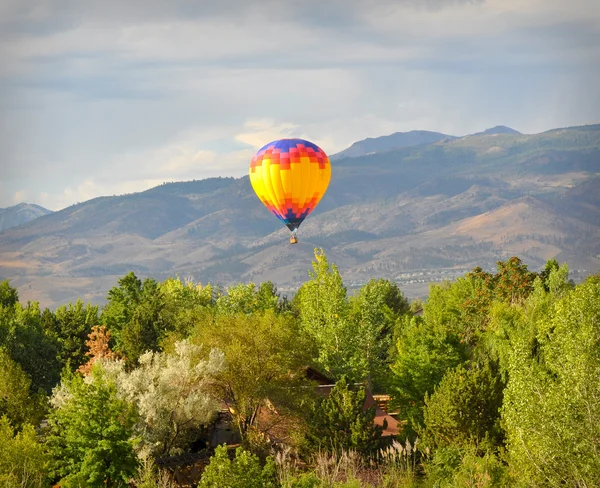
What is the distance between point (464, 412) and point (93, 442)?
20.8 m

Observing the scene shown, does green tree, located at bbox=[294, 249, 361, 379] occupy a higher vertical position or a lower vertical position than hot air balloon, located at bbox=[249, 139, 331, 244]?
lower

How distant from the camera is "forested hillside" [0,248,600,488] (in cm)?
4253

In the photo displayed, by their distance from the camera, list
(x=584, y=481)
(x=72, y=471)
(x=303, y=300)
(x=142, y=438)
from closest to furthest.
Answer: (x=584, y=481) < (x=72, y=471) < (x=142, y=438) < (x=303, y=300)

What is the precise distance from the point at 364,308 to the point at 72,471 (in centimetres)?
4628

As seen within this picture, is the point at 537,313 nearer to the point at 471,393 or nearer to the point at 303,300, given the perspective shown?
the point at 471,393

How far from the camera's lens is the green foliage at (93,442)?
47.7 m

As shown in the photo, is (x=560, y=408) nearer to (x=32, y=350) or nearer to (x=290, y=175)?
(x=32, y=350)

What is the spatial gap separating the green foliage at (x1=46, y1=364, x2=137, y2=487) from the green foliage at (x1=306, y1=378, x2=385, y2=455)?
11.6 meters

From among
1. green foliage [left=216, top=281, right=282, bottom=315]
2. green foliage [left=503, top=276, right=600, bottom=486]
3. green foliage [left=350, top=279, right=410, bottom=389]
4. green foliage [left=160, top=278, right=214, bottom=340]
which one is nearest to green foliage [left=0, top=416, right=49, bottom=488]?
green foliage [left=160, top=278, right=214, bottom=340]

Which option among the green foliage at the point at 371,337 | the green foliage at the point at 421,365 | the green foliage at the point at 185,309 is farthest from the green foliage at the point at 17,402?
the green foliage at the point at 371,337

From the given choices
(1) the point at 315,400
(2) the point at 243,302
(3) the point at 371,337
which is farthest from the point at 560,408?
(2) the point at 243,302

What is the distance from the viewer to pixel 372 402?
72.1 metres

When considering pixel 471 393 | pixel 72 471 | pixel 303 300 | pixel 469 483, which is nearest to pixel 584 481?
pixel 469 483

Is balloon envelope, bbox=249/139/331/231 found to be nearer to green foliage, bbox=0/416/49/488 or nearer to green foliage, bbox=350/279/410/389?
green foliage, bbox=350/279/410/389
